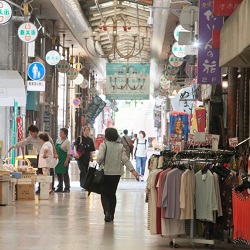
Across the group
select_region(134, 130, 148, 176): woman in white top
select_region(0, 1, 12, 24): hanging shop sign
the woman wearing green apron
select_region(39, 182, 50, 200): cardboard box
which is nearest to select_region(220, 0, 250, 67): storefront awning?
select_region(39, 182, 50, 200): cardboard box

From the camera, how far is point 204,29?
11695 millimetres

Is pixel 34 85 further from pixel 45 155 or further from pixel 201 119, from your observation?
pixel 201 119

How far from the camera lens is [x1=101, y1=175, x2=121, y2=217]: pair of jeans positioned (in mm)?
11672

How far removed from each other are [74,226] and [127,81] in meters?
18.2

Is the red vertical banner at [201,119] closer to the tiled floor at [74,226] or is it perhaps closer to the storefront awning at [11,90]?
the tiled floor at [74,226]

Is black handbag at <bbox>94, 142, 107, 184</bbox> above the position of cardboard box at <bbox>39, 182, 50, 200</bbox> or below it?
above

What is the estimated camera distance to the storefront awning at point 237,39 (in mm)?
7504

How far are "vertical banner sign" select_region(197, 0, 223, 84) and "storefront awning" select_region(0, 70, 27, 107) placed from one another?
915 cm

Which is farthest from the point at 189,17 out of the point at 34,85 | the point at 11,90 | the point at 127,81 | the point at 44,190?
the point at 127,81

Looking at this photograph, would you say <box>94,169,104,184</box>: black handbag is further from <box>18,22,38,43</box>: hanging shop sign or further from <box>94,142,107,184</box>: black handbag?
<box>18,22,38,43</box>: hanging shop sign

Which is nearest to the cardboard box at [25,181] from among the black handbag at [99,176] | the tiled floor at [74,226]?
the tiled floor at [74,226]

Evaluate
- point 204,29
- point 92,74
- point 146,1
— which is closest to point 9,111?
point 146,1

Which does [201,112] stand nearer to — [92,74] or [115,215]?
[115,215]

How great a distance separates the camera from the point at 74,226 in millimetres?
10891
